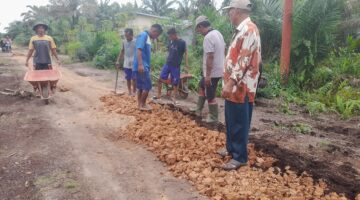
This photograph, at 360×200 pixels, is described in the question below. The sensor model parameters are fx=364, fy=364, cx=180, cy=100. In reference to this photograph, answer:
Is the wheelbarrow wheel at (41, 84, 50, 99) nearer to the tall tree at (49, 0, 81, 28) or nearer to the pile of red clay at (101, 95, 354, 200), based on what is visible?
the pile of red clay at (101, 95, 354, 200)

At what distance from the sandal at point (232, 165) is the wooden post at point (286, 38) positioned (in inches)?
236

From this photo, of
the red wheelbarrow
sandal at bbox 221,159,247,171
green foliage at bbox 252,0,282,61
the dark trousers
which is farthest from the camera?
green foliage at bbox 252,0,282,61

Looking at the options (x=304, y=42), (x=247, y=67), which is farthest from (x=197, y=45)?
(x=247, y=67)

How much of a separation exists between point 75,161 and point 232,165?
194cm

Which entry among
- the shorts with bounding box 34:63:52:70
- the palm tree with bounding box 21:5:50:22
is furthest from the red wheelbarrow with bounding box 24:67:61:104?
the palm tree with bounding box 21:5:50:22

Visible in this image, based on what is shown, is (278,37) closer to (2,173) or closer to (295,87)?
(295,87)

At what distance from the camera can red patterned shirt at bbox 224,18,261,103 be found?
146 inches

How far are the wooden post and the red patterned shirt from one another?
608 cm

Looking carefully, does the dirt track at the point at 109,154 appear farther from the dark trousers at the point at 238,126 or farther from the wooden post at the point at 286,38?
the wooden post at the point at 286,38

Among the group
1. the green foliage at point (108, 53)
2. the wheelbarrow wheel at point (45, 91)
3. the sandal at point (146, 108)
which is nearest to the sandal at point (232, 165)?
the sandal at point (146, 108)

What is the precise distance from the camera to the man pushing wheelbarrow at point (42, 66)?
7.80 metres

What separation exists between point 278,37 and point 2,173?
30.2ft

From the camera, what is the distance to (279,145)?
16.4 feet

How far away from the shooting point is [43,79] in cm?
777
